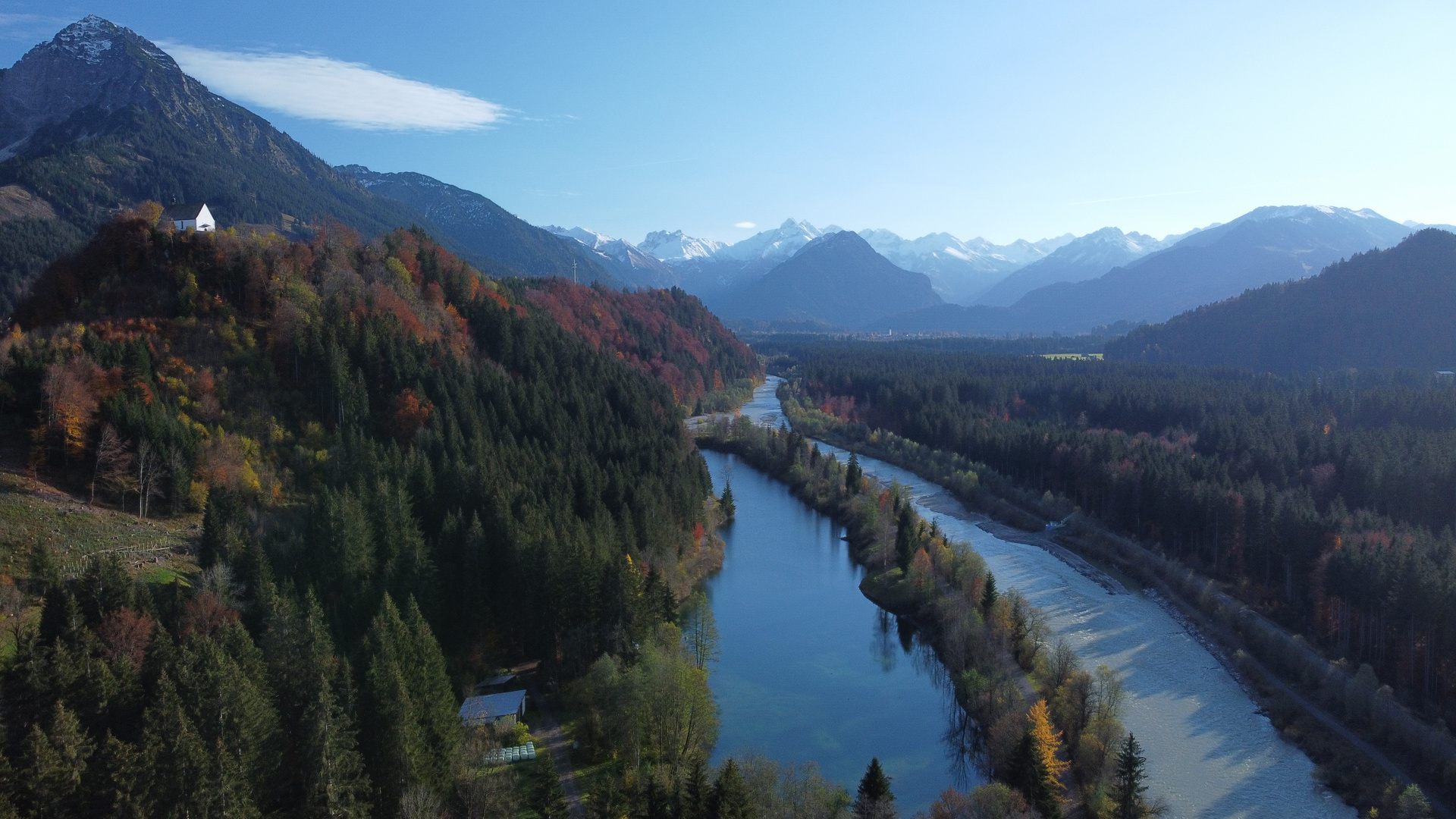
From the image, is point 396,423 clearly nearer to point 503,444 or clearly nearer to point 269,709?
point 503,444

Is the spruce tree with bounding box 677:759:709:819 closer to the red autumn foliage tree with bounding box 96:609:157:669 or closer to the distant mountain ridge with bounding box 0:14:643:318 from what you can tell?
the red autumn foliage tree with bounding box 96:609:157:669

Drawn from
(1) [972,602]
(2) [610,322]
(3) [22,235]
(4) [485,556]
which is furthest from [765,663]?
(3) [22,235]

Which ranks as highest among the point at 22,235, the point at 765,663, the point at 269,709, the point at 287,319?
the point at 22,235

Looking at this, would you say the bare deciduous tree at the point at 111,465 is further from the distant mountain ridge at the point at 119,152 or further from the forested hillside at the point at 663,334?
the distant mountain ridge at the point at 119,152

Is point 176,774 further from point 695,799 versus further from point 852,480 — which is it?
point 852,480

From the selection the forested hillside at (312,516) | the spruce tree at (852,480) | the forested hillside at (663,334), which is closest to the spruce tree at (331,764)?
the forested hillside at (312,516)

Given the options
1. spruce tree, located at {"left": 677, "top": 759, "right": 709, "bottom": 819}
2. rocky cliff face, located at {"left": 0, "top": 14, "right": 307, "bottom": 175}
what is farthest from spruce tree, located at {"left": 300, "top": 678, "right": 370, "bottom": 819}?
rocky cliff face, located at {"left": 0, "top": 14, "right": 307, "bottom": 175}
